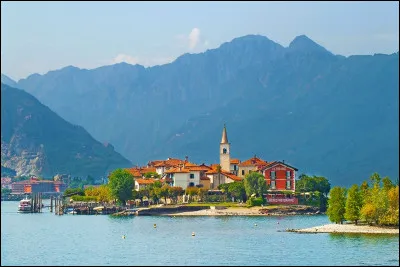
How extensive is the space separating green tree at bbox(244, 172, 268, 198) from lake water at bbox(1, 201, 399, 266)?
22.5 metres

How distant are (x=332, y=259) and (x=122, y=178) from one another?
8635cm

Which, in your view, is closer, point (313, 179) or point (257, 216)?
point (257, 216)

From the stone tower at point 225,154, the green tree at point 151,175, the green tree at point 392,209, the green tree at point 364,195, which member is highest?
the stone tower at point 225,154

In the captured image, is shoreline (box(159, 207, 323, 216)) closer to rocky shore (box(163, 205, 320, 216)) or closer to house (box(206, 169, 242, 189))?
rocky shore (box(163, 205, 320, 216))

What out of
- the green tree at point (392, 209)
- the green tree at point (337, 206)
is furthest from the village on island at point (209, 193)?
the green tree at point (392, 209)

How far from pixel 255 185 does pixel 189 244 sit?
201ft

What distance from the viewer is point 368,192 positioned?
343 feet

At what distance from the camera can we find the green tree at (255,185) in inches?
5960

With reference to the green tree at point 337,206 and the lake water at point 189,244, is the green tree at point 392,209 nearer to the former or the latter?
the lake water at point 189,244

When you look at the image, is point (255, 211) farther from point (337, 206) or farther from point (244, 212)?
point (337, 206)

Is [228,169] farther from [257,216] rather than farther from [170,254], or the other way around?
[170,254]

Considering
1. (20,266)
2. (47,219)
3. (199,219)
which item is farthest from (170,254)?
(47,219)

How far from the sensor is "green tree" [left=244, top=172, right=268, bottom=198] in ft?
497

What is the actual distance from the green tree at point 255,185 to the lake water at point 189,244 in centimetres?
2252
